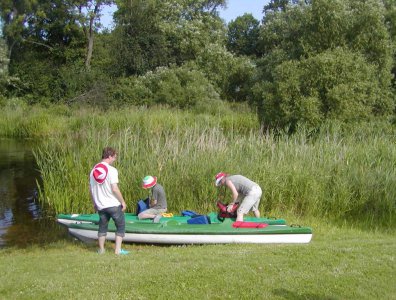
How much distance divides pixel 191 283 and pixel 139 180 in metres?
5.89

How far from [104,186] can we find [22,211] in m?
5.76

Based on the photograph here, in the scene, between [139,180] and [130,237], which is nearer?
[130,237]

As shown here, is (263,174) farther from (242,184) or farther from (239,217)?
(239,217)

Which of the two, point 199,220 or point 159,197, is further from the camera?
point 159,197

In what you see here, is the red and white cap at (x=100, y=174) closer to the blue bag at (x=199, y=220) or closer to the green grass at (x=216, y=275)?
the green grass at (x=216, y=275)

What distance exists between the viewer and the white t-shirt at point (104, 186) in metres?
7.73

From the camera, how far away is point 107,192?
7.92m

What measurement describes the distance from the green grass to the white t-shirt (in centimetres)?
81

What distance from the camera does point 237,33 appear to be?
45000 mm

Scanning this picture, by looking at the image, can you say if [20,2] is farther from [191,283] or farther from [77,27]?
[191,283]

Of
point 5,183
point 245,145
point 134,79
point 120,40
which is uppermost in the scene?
point 120,40

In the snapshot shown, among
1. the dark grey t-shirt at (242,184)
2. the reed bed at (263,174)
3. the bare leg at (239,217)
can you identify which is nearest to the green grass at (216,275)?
the bare leg at (239,217)

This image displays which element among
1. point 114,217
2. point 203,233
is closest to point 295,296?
point 114,217

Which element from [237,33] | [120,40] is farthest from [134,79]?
[237,33]
